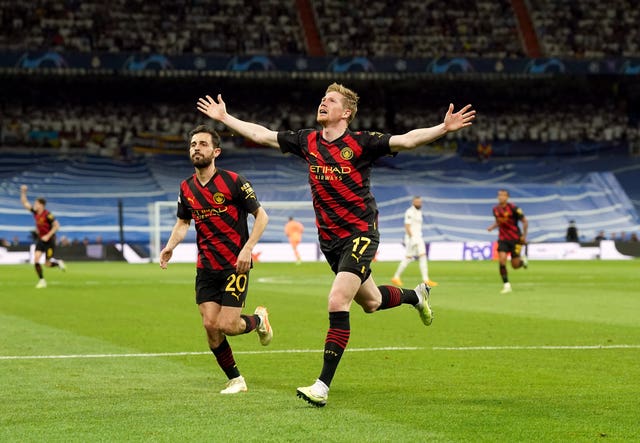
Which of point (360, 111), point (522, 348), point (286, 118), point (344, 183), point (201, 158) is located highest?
point (201, 158)

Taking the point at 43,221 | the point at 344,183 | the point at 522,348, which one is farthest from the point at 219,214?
the point at 43,221

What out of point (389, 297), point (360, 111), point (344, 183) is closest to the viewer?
point (344, 183)

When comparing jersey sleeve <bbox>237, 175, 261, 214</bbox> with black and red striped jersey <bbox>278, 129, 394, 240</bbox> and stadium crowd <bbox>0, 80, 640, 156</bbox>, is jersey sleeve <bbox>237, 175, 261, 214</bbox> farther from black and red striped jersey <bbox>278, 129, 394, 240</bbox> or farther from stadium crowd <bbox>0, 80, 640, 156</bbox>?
stadium crowd <bbox>0, 80, 640, 156</bbox>

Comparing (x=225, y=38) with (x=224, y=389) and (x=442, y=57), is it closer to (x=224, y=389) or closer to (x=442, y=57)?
(x=442, y=57)

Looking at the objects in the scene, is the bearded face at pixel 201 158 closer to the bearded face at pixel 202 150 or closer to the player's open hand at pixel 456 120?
the bearded face at pixel 202 150

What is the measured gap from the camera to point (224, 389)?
9.68 metres

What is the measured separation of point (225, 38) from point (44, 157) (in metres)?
11.0

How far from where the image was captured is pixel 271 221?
177 feet

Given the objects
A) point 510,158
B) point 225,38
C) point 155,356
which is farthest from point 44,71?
point 155,356

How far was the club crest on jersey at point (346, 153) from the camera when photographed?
9516 millimetres

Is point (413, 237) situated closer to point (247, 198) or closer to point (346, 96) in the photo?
point (247, 198)

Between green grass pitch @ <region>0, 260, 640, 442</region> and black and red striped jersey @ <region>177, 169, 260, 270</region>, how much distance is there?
3.77 feet

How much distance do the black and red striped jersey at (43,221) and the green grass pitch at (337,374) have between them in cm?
488

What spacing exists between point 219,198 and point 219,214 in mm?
142
